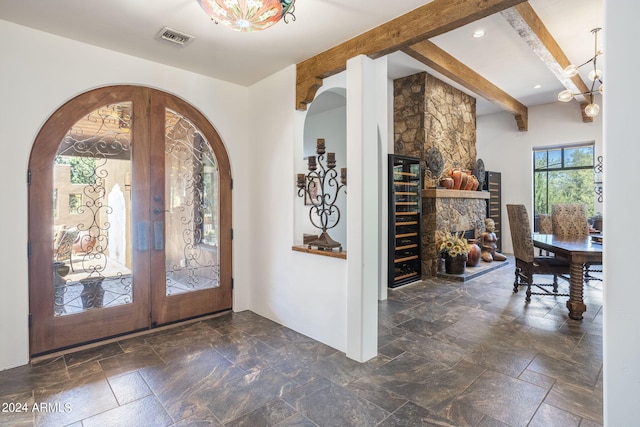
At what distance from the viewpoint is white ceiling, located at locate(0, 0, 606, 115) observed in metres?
2.17

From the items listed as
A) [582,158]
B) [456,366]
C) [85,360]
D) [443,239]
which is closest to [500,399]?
[456,366]

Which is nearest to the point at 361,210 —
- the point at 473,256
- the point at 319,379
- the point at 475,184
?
the point at 319,379

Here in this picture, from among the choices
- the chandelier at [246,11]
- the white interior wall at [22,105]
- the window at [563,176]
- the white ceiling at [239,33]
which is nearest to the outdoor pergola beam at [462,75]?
the white ceiling at [239,33]

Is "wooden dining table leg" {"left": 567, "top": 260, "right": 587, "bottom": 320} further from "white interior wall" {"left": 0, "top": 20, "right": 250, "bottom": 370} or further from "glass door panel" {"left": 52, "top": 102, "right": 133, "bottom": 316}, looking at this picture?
"white interior wall" {"left": 0, "top": 20, "right": 250, "bottom": 370}

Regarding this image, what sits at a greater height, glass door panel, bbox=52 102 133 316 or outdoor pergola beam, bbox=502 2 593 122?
outdoor pergola beam, bbox=502 2 593 122

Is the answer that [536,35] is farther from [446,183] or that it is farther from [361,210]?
[361,210]

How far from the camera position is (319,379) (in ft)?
7.43

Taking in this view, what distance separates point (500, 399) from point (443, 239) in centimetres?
344

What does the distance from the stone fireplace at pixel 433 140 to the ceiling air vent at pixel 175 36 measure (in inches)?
153

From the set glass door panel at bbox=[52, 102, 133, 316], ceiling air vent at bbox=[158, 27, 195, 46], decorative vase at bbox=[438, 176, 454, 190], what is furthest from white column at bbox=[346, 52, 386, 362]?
decorative vase at bbox=[438, 176, 454, 190]

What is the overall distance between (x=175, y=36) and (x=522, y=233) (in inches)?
166

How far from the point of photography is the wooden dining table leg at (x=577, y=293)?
3.31 m

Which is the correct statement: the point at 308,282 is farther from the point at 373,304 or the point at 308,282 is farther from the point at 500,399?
the point at 500,399

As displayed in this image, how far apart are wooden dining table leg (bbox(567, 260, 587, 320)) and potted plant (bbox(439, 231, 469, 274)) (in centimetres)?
181
